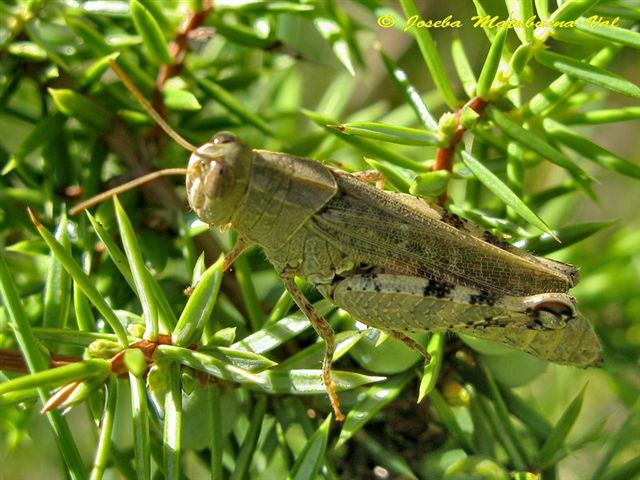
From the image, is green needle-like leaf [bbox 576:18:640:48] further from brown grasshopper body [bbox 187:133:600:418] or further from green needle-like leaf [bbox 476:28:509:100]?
brown grasshopper body [bbox 187:133:600:418]

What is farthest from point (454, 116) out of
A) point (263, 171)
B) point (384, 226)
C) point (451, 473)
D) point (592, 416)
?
point (592, 416)

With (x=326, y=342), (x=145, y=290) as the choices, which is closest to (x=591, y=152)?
(x=326, y=342)

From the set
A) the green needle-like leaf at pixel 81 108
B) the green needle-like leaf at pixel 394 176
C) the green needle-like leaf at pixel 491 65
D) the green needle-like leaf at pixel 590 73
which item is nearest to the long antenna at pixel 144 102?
the green needle-like leaf at pixel 81 108

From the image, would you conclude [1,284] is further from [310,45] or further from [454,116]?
[310,45]

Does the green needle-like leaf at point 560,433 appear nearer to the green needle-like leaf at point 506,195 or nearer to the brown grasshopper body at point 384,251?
the brown grasshopper body at point 384,251

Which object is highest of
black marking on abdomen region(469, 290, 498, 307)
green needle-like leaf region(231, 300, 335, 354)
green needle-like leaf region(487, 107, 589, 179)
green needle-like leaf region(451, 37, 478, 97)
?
green needle-like leaf region(451, 37, 478, 97)

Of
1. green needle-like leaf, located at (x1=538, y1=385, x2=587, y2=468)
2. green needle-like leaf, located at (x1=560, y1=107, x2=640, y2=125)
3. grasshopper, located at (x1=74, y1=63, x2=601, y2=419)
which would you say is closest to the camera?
green needle-like leaf, located at (x1=538, y1=385, x2=587, y2=468)

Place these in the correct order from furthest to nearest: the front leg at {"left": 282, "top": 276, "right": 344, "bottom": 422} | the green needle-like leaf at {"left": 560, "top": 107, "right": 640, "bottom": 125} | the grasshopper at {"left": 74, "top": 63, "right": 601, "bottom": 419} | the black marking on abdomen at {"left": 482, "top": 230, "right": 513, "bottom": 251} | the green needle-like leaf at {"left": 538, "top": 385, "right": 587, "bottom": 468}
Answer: the black marking on abdomen at {"left": 482, "top": 230, "right": 513, "bottom": 251} → the grasshopper at {"left": 74, "top": 63, "right": 601, "bottom": 419} → the green needle-like leaf at {"left": 560, "top": 107, "right": 640, "bottom": 125} → the green needle-like leaf at {"left": 538, "top": 385, "right": 587, "bottom": 468} → the front leg at {"left": 282, "top": 276, "right": 344, "bottom": 422}

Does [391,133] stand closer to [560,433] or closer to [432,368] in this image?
[432,368]

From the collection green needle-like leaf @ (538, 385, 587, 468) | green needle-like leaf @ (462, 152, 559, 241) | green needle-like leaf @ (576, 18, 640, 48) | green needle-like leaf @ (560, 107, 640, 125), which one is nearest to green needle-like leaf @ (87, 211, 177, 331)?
green needle-like leaf @ (462, 152, 559, 241)

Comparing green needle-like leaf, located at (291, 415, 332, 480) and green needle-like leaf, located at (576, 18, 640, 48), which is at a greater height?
green needle-like leaf, located at (576, 18, 640, 48)
